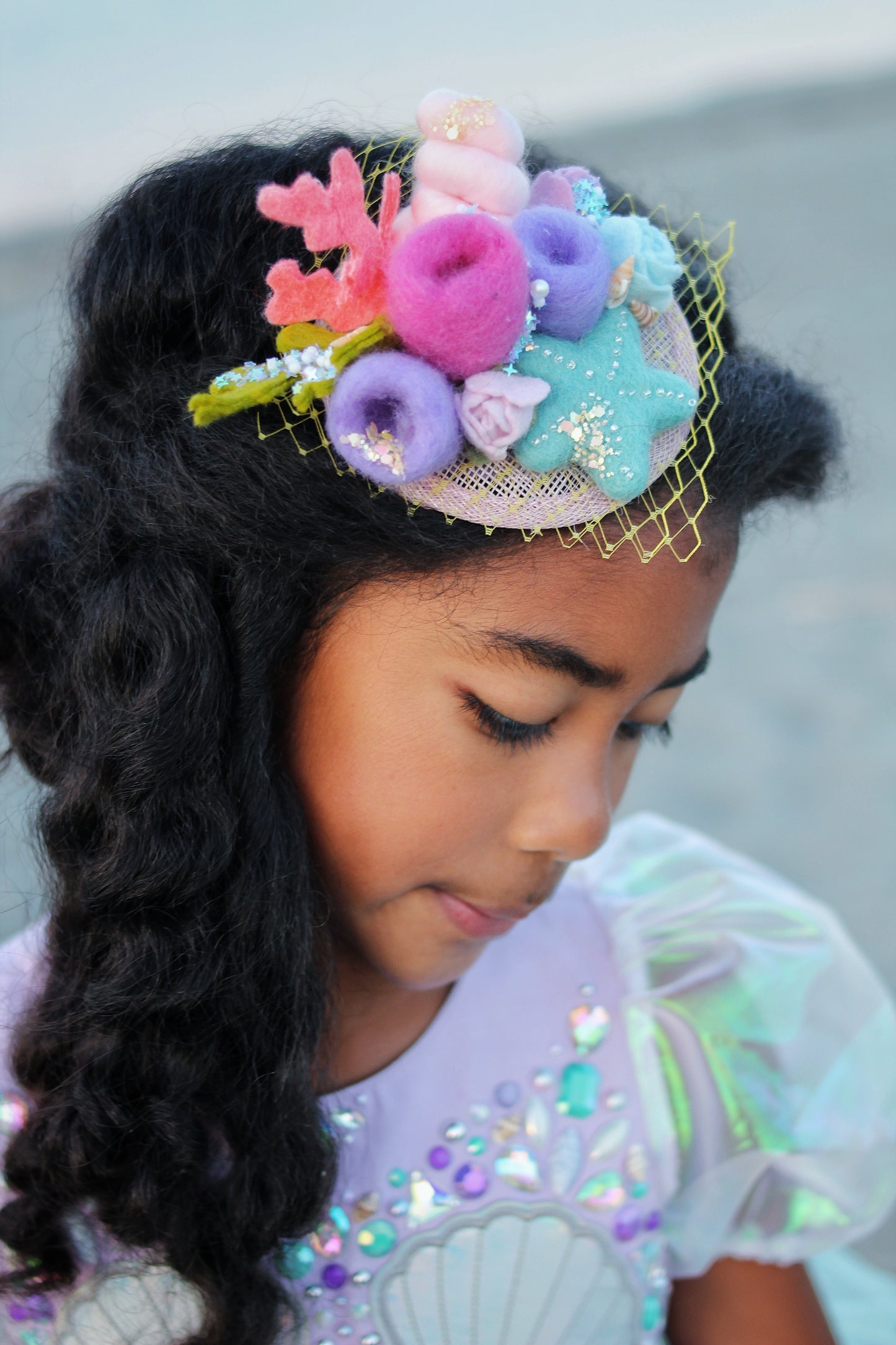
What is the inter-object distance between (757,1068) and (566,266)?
714 mm

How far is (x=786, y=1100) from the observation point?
1094 mm

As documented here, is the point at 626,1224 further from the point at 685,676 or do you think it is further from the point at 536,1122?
the point at 685,676

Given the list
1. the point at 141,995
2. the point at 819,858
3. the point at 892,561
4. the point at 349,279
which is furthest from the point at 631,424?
the point at 892,561

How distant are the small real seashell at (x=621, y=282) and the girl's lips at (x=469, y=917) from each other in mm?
417

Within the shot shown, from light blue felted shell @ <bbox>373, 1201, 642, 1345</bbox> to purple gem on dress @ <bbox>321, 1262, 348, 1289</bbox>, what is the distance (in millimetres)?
28

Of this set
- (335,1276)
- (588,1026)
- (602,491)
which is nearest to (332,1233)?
(335,1276)

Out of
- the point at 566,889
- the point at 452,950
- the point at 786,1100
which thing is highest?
the point at 452,950

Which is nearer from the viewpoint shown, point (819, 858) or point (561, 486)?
point (561, 486)

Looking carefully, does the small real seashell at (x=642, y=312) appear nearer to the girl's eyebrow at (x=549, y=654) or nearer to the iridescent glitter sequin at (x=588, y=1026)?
the girl's eyebrow at (x=549, y=654)

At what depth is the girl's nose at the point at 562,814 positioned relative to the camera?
2.72ft

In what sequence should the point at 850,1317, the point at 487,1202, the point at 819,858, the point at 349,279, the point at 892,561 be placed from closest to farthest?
1. the point at 349,279
2. the point at 487,1202
3. the point at 850,1317
4. the point at 819,858
5. the point at 892,561

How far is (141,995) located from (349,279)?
19.7 inches

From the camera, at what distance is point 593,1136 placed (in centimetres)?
104

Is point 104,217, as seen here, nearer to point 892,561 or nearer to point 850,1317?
point 850,1317
